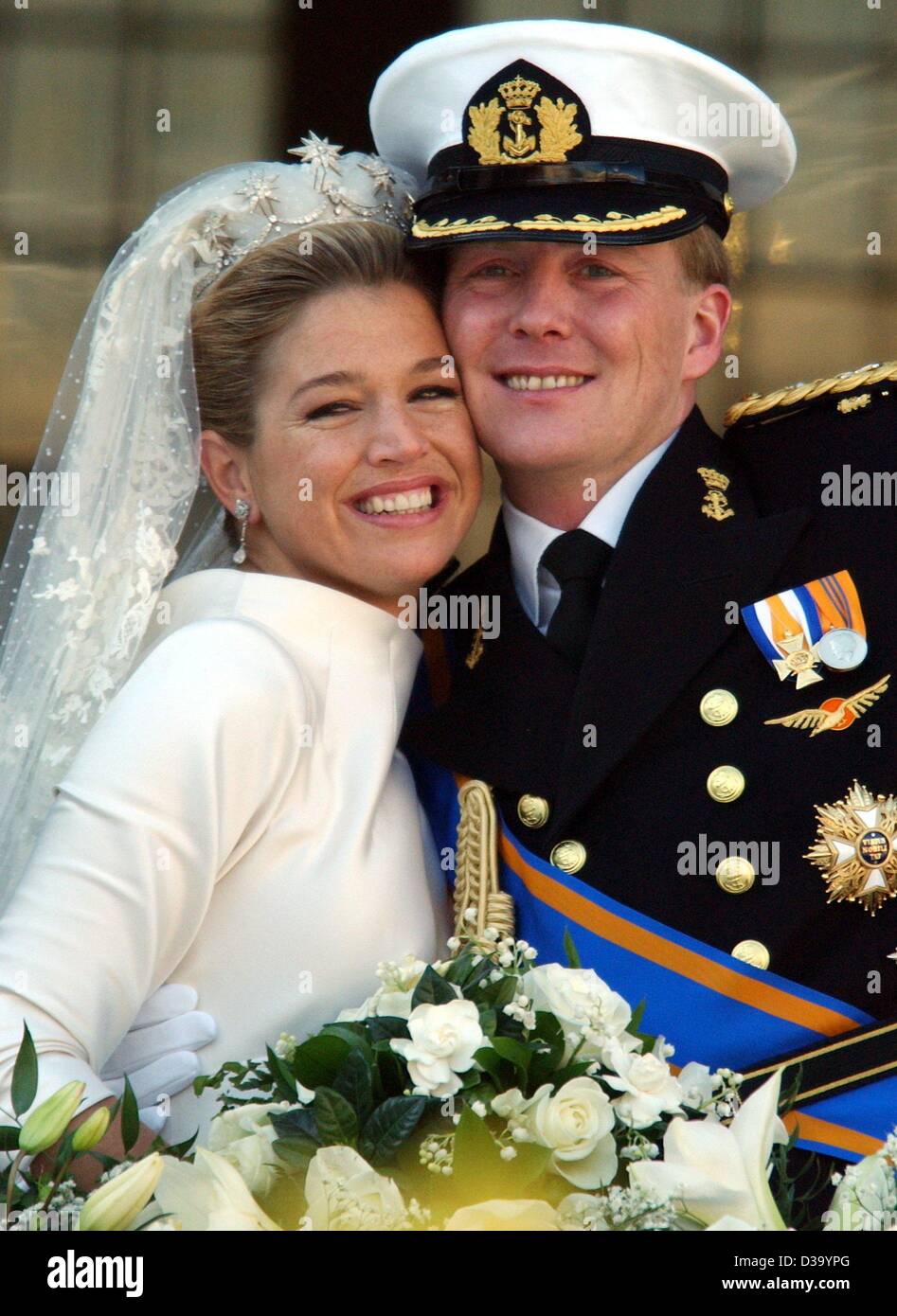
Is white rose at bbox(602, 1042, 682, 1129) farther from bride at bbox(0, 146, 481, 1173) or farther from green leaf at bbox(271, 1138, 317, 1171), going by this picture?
bride at bbox(0, 146, 481, 1173)

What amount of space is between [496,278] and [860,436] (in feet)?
1.49

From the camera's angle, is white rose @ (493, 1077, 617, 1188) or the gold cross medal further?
the gold cross medal

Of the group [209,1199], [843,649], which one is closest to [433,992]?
[209,1199]

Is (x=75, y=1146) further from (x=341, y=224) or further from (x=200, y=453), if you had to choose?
(x=341, y=224)

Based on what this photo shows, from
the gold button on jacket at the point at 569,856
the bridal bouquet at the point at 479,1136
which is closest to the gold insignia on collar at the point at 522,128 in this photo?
the gold button on jacket at the point at 569,856

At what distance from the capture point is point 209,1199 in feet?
4.53

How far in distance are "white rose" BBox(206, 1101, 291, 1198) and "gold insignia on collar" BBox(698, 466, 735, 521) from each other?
85 cm

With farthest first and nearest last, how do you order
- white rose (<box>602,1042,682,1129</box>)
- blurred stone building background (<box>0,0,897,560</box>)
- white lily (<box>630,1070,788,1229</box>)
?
blurred stone building background (<box>0,0,897,560</box>) → white rose (<box>602,1042,682,1129</box>) → white lily (<box>630,1070,788,1229</box>)

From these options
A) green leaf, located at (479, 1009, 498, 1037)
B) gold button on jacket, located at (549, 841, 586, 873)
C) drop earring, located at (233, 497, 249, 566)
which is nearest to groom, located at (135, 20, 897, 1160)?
gold button on jacket, located at (549, 841, 586, 873)

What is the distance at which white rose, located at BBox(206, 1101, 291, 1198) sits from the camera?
4.74ft

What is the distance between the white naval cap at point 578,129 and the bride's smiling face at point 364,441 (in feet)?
0.39

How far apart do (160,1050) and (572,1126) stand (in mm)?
613

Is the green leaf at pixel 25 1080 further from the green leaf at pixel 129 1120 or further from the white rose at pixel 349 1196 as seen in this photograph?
the white rose at pixel 349 1196

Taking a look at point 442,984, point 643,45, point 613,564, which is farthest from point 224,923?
point 643,45
